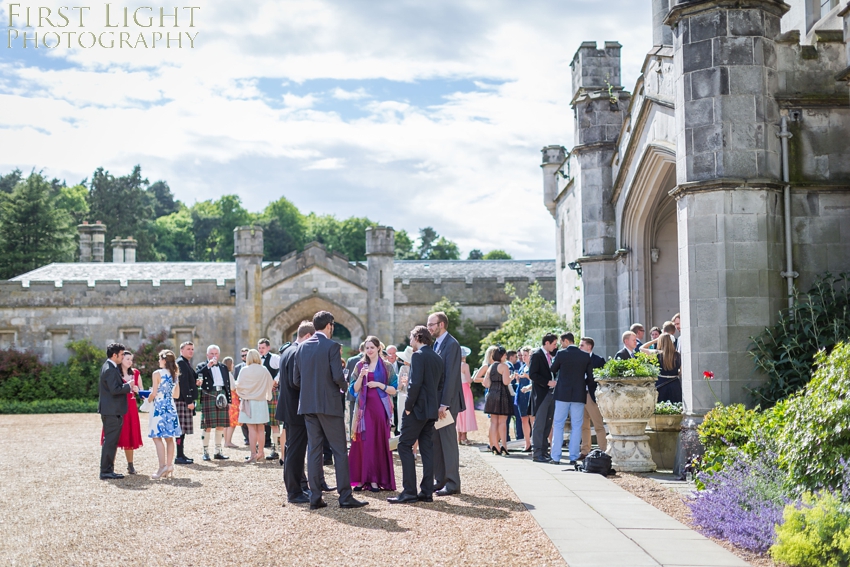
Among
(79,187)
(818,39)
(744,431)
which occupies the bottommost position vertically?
(744,431)

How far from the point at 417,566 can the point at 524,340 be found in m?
16.8

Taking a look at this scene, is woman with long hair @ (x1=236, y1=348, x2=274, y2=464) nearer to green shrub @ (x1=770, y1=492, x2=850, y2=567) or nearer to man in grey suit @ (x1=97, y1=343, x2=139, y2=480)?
man in grey suit @ (x1=97, y1=343, x2=139, y2=480)

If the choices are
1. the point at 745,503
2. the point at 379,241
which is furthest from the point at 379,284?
the point at 745,503

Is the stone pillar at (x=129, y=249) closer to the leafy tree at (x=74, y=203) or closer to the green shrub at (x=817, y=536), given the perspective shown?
the leafy tree at (x=74, y=203)

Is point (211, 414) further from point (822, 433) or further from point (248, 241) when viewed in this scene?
point (248, 241)

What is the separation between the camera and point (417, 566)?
18.4ft

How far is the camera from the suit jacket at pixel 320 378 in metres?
7.84

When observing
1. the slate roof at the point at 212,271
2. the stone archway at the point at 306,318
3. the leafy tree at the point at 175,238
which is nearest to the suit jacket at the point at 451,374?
the stone archway at the point at 306,318

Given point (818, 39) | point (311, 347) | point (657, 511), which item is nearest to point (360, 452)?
point (311, 347)

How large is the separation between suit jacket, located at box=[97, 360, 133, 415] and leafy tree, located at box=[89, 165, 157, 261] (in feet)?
154

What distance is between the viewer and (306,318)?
29656 millimetres

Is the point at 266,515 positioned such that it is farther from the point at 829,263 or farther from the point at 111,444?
the point at 829,263

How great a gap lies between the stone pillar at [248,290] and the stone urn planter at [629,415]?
68.1ft

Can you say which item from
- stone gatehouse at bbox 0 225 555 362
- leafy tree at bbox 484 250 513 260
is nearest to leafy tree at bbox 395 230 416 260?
leafy tree at bbox 484 250 513 260
